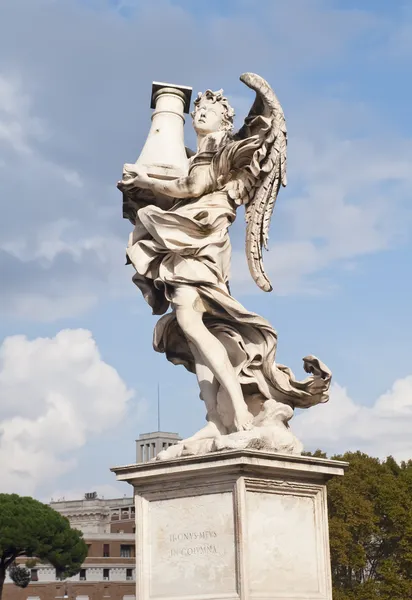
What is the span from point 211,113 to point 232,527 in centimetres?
439

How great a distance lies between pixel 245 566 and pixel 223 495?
26.3 inches

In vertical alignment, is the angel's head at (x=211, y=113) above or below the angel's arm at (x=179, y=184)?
above

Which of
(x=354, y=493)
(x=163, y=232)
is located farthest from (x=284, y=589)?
(x=354, y=493)

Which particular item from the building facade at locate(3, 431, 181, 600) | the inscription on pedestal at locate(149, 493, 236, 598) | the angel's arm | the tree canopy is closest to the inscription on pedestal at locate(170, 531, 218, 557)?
the inscription on pedestal at locate(149, 493, 236, 598)

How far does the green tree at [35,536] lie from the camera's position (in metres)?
63.6

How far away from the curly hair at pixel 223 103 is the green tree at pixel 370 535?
102 feet

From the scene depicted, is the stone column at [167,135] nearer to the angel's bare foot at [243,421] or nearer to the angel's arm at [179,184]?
the angel's arm at [179,184]

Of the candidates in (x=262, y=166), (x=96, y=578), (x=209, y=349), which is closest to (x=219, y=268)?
(x=209, y=349)

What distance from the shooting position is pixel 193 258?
980 cm

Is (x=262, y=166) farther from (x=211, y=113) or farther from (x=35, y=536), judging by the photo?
(x=35, y=536)

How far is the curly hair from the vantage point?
10.4 metres

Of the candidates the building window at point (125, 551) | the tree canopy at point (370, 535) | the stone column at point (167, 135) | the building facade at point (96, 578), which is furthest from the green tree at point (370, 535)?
the building window at point (125, 551)

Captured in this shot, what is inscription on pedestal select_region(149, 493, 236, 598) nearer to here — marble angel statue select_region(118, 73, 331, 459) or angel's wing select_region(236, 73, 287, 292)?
marble angel statue select_region(118, 73, 331, 459)

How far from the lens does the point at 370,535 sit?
133 ft
